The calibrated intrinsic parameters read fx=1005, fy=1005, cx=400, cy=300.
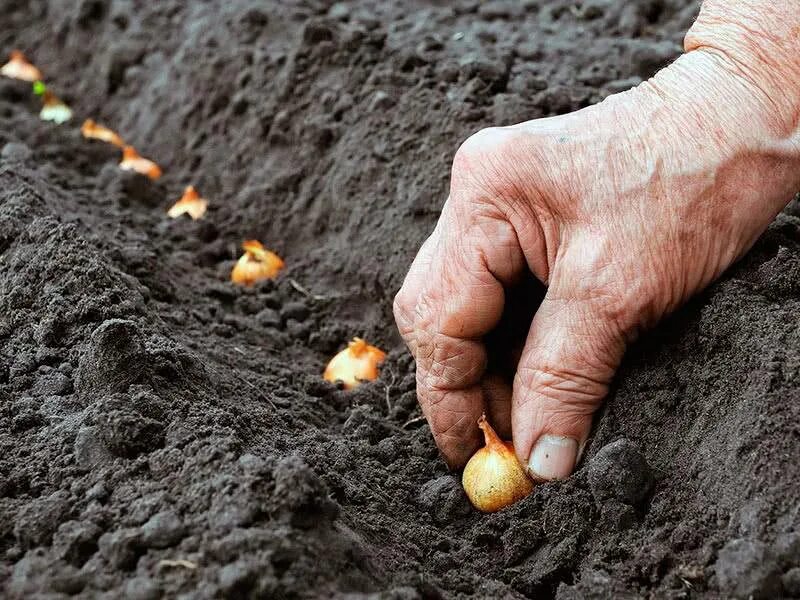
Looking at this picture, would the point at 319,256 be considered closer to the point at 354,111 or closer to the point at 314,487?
the point at 354,111

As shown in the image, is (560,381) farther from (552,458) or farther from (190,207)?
(190,207)

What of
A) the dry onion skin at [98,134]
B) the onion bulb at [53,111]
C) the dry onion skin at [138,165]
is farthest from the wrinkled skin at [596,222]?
the onion bulb at [53,111]

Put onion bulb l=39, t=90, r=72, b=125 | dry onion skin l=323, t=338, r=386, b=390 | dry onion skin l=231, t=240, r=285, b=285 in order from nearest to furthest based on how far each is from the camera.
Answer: dry onion skin l=323, t=338, r=386, b=390 → dry onion skin l=231, t=240, r=285, b=285 → onion bulb l=39, t=90, r=72, b=125

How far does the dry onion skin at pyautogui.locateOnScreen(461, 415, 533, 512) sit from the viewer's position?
2211 mm

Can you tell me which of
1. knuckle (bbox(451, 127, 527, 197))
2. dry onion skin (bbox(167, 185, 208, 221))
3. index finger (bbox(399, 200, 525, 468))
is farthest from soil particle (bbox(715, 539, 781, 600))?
dry onion skin (bbox(167, 185, 208, 221))

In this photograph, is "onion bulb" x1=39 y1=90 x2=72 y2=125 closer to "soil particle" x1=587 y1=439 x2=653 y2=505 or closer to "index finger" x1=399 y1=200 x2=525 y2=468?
"index finger" x1=399 y1=200 x2=525 y2=468

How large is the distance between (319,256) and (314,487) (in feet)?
5.84

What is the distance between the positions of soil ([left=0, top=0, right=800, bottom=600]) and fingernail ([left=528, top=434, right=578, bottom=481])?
0.07m

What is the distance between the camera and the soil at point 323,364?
5.72 ft

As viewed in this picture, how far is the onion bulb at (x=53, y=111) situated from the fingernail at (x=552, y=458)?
3385 mm

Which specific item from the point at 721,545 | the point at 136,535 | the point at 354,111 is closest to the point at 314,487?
the point at 136,535


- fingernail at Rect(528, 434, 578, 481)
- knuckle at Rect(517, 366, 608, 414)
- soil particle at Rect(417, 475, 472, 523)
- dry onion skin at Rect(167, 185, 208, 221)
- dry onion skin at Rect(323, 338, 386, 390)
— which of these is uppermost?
knuckle at Rect(517, 366, 608, 414)

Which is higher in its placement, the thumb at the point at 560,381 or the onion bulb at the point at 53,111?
the thumb at the point at 560,381

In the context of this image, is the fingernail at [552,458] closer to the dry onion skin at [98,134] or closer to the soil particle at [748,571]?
the soil particle at [748,571]
